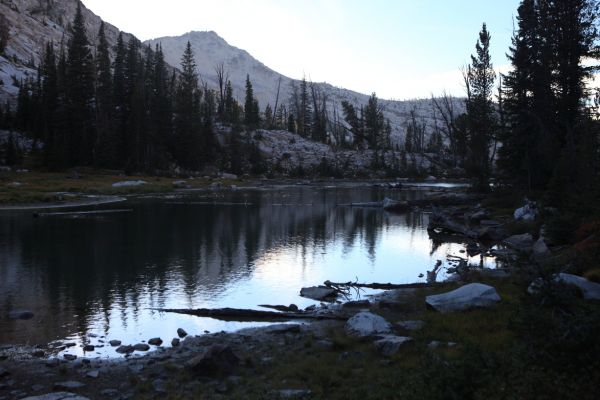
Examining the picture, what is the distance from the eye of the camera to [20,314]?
16328 millimetres

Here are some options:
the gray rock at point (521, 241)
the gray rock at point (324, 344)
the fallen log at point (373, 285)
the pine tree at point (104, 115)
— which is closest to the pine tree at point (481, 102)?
the gray rock at point (521, 241)

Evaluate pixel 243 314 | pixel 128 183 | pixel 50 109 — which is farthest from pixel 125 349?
pixel 50 109

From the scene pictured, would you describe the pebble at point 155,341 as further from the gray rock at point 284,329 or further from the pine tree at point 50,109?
the pine tree at point 50,109

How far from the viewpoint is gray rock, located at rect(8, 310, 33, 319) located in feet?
53.1

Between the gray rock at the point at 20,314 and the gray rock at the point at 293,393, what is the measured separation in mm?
11188

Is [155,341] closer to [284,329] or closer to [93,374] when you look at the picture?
[93,374]

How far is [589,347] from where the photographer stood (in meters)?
6.79

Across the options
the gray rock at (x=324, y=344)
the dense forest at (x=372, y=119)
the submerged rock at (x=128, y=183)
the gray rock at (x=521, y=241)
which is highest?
the dense forest at (x=372, y=119)

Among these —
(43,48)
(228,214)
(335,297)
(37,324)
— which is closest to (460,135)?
(228,214)

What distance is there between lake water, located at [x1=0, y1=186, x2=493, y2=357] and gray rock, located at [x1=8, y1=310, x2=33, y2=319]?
22cm

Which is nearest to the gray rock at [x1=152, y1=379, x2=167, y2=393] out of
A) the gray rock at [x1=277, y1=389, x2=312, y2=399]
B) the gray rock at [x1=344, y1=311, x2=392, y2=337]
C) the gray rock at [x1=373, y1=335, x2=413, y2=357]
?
the gray rock at [x1=277, y1=389, x2=312, y2=399]

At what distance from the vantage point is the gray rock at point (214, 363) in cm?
1118

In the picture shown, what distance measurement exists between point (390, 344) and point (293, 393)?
321 centimetres

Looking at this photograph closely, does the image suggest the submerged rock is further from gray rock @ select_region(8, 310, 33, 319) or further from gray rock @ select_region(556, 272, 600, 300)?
gray rock @ select_region(556, 272, 600, 300)
